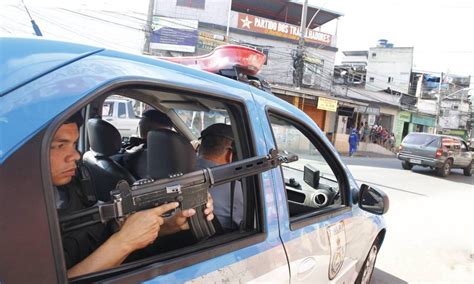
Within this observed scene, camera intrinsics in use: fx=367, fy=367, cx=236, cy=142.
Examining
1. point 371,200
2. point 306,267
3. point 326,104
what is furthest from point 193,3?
point 306,267

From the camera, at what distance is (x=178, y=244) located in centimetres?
148

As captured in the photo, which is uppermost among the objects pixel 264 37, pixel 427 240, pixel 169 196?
pixel 264 37

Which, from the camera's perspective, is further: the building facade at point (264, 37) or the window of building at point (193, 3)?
the window of building at point (193, 3)

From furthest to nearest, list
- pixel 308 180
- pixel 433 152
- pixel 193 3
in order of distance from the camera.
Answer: pixel 193 3, pixel 433 152, pixel 308 180

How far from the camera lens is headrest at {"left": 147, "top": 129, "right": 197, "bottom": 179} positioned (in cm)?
131

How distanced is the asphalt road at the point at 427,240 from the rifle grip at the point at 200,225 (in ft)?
6.28

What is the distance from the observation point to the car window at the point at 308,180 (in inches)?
95.5

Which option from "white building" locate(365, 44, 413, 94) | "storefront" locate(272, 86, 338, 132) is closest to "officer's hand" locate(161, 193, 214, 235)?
"storefront" locate(272, 86, 338, 132)

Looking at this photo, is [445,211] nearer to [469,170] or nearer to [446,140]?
[446,140]

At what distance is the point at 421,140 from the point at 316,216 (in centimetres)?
1469

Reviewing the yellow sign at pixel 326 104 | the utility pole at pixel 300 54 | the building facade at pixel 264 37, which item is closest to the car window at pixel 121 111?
the utility pole at pixel 300 54

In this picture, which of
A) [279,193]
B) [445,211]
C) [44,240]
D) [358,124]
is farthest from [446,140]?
[44,240]

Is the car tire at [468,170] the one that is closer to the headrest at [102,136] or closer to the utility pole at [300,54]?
the utility pole at [300,54]

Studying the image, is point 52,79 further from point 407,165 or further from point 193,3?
point 193,3
